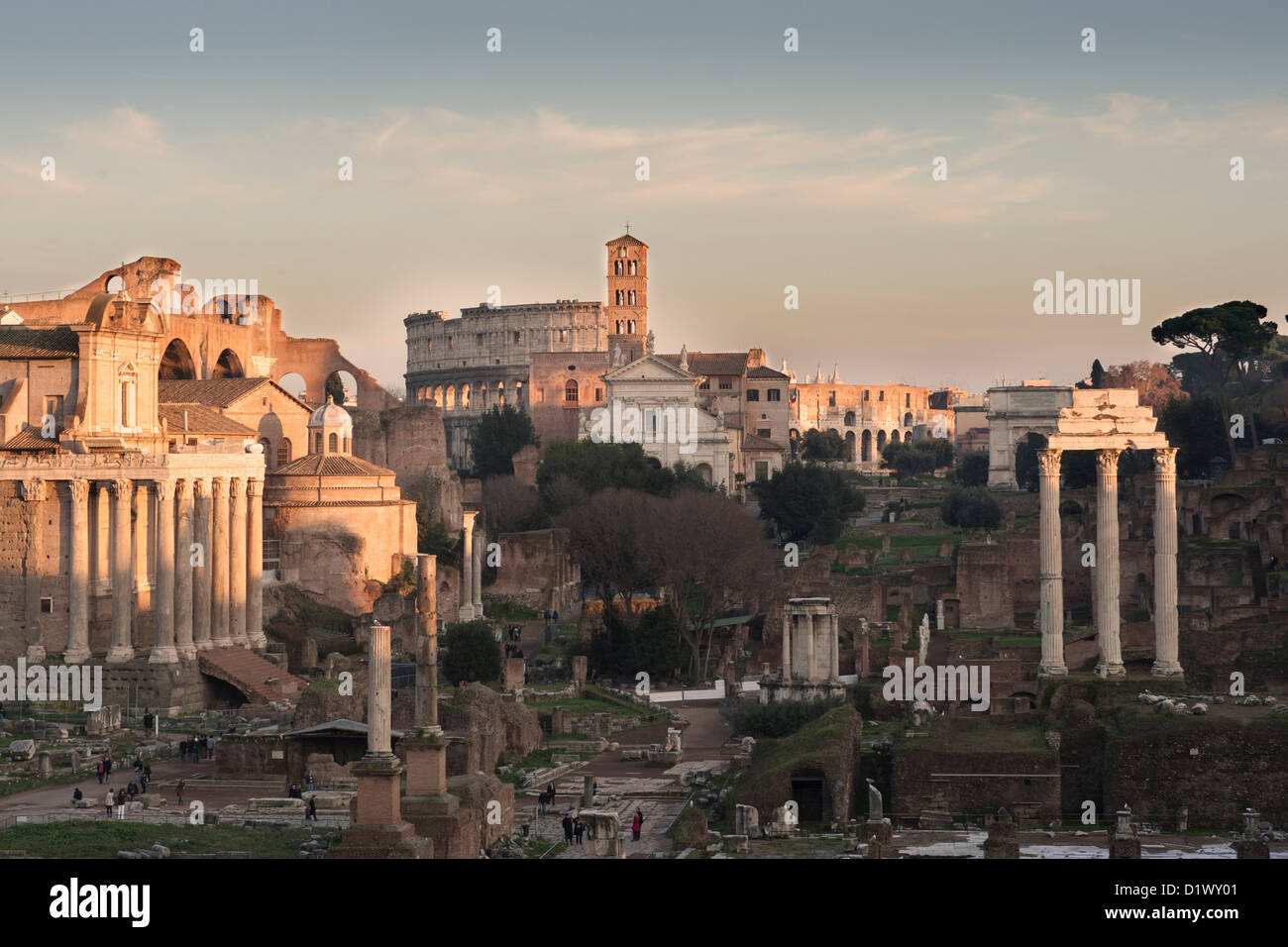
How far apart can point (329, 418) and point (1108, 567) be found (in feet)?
90.9

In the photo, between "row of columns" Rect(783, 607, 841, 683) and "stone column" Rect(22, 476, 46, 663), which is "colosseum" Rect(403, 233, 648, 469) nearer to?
"stone column" Rect(22, 476, 46, 663)

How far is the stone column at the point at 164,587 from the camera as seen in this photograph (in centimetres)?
4284

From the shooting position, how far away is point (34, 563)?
43.9m

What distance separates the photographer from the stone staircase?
4344cm

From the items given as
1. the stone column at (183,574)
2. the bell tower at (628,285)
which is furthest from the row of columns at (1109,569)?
the bell tower at (628,285)

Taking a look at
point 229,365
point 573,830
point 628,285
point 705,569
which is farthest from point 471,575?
point 628,285

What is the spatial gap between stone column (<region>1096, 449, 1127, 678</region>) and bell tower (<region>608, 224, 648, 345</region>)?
247 feet

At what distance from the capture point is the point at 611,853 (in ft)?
89.7

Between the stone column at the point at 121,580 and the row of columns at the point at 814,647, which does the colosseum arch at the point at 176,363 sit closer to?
the stone column at the point at 121,580

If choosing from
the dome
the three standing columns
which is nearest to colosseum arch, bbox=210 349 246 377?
the dome
